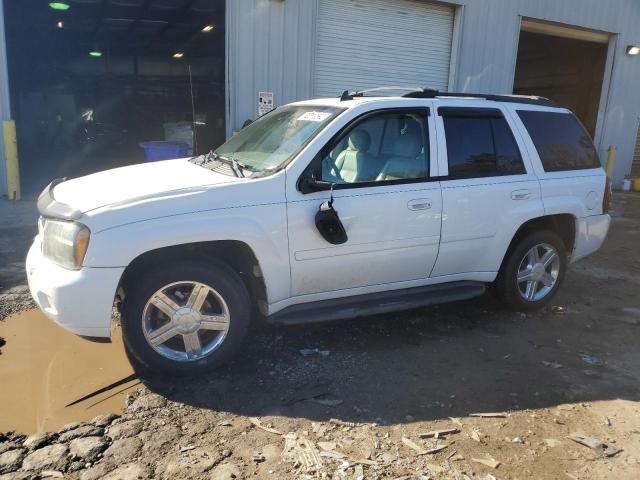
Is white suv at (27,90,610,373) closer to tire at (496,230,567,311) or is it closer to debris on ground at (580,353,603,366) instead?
tire at (496,230,567,311)

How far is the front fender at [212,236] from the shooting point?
3322mm

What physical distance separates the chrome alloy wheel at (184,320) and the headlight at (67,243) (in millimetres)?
524

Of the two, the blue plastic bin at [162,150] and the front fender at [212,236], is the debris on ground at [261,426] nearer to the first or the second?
the front fender at [212,236]

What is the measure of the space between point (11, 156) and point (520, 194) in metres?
7.78

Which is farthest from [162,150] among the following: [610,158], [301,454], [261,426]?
[610,158]

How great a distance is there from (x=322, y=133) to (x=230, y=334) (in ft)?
5.14

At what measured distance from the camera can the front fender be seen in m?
3.32

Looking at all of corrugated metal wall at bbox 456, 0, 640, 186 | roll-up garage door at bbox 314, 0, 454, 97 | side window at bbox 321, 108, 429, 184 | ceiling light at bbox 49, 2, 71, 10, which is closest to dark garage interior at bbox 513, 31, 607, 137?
corrugated metal wall at bbox 456, 0, 640, 186

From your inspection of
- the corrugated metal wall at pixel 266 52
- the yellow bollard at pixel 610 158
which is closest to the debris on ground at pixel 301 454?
the corrugated metal wall at pixel 266 52

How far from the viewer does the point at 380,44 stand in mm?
10875

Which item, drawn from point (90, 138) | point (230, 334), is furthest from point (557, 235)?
point (90, 138)

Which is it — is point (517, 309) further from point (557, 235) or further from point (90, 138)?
point (90, 138)

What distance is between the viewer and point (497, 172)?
15.4 ft

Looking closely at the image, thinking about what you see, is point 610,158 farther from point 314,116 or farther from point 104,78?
point 104,78
